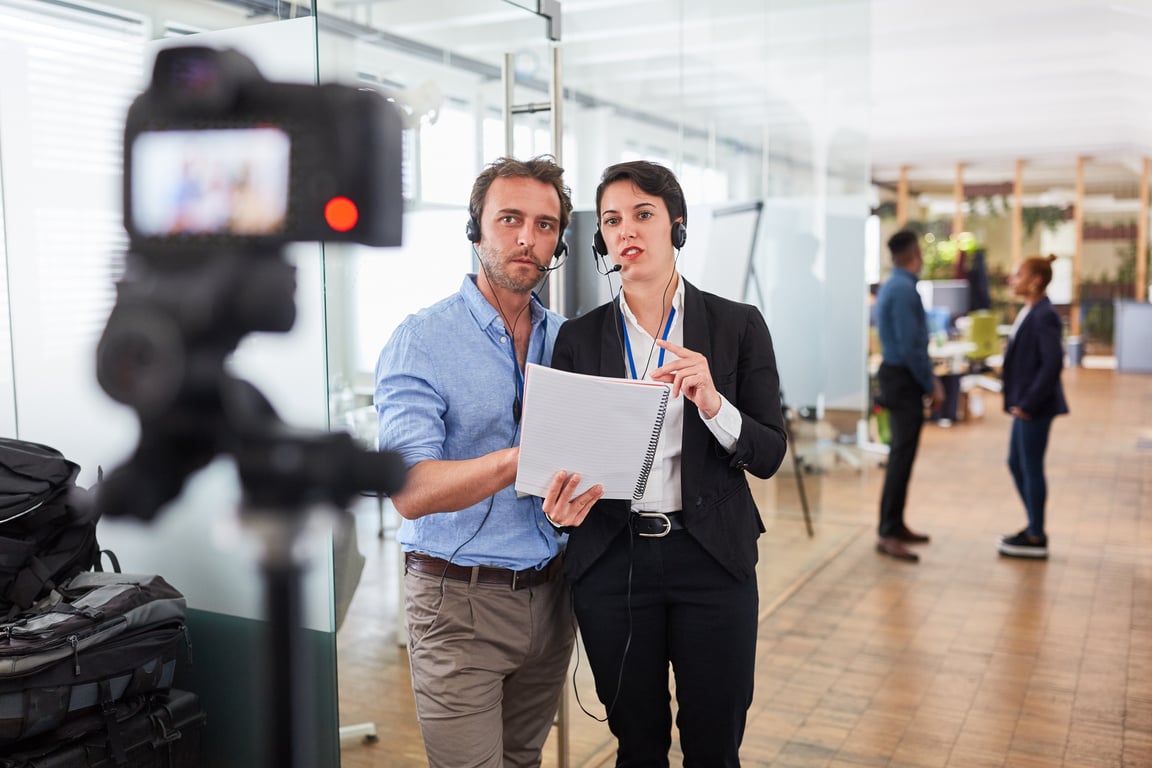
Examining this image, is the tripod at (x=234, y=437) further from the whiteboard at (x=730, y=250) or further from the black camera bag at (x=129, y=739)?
the whiteboard at (x=730, y=250)

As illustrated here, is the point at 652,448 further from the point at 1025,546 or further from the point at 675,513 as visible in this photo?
the point at 1025,546

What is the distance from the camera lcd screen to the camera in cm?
40

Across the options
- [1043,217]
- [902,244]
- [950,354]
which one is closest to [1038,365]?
[902,244]

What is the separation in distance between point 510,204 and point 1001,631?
10.5ft

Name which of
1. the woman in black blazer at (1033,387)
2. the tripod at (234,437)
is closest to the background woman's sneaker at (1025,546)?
the woman in black blazer at (1033,387)

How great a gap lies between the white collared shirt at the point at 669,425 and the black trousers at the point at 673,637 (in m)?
0.07

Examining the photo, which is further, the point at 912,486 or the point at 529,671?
the point at 912,486

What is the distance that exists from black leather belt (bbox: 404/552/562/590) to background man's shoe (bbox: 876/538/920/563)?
3.73 m

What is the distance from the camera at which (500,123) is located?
238cm

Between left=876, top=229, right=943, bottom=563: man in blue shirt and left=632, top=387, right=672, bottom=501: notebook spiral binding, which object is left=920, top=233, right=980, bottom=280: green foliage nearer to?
left=876, top=229, right=943, bottom=563: man in blue shirt

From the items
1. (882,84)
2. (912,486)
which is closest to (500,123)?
(912,486)

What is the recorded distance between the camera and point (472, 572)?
1.74 meters

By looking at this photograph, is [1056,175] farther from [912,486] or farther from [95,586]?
[95,586]

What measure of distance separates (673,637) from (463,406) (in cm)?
60
